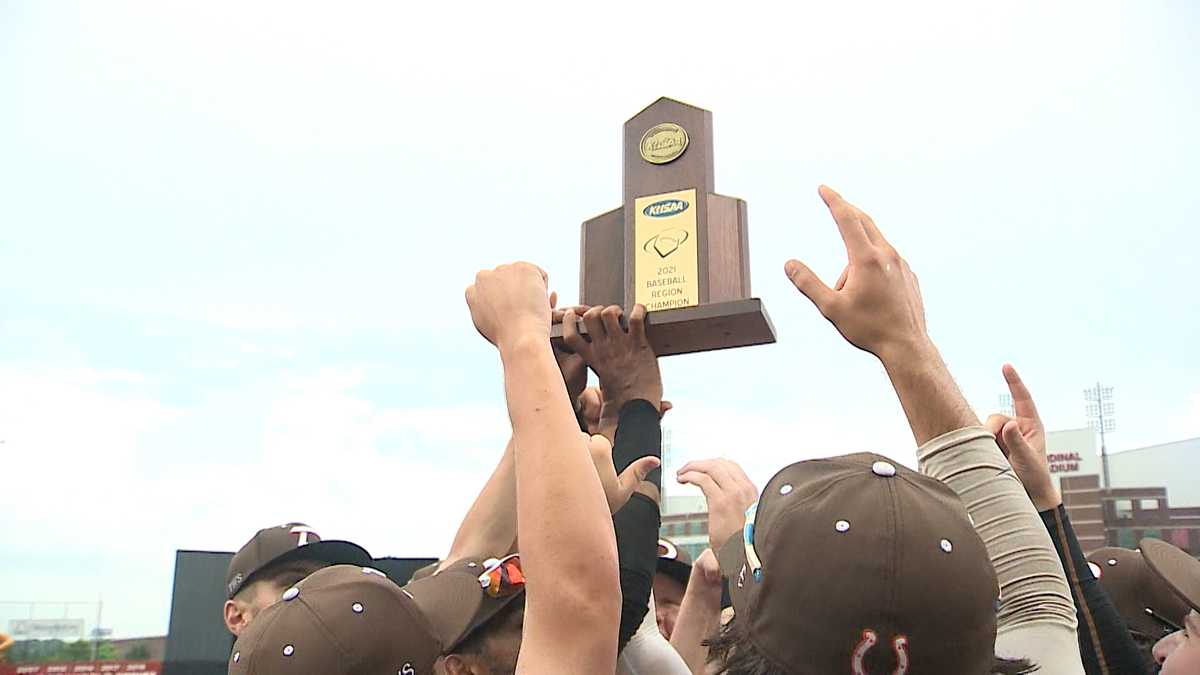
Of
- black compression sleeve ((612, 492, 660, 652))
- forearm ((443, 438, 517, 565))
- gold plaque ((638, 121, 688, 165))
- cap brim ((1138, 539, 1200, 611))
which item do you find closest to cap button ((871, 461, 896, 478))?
black compression sleeve ((612, 492, 660, 652))

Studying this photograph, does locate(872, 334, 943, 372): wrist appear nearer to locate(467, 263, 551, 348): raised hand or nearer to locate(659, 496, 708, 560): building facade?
locate(467, 263, 551, 348): raised hand

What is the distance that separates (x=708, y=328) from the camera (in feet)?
7.34

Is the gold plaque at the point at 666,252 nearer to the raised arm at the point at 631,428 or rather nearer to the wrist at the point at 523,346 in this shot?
the raised arm at the point at 631,428

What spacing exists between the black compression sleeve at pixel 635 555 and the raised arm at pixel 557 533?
1.61 feet

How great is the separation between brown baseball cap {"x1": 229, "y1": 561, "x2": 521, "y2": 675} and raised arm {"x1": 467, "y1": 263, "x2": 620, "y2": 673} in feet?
2.20

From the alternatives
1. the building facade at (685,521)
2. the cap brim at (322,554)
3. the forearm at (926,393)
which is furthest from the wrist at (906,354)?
the building facade at (685,521)

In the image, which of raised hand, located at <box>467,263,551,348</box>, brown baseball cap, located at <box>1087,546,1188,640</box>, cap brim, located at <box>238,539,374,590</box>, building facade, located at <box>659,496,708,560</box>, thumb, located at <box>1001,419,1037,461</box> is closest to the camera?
raised hand, located at <box>467,263,551,348</box>

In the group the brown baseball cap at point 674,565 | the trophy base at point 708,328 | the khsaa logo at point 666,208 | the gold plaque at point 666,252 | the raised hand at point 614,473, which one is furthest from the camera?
the brown baseball cap at point 674,565

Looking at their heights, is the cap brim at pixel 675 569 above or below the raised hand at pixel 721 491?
below

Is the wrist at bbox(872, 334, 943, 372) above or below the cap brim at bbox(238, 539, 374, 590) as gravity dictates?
above

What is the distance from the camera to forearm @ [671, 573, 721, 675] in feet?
8.57

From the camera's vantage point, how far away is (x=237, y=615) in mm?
3332

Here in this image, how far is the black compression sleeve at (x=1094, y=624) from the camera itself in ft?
5.91

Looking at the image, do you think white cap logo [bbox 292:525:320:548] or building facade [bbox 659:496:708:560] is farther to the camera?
building facade [bbox 659:496:708:560]
